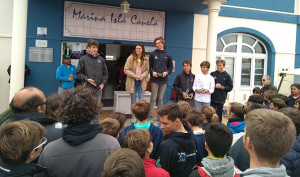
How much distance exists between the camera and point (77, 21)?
25.3ft

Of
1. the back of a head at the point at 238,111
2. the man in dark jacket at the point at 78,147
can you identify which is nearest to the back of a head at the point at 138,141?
the man in dark jacket at the point at 78,147

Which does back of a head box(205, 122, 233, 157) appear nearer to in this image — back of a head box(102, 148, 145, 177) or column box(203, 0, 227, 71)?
back of a head box(102, 148, 145, 177)

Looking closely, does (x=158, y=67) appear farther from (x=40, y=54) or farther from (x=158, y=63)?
(x=40, y=54)

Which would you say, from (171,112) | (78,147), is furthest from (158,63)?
(78,147)

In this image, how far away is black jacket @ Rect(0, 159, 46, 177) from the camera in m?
1.48

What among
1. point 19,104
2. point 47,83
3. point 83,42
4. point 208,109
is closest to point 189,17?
point 83,42

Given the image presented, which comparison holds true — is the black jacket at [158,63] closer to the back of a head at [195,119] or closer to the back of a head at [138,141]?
the back of a head at [195,119]

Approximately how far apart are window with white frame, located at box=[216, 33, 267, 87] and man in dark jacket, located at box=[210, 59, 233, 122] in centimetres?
392

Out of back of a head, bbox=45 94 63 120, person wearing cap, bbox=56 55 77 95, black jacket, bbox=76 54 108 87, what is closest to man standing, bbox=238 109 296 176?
back of a head, bbox=45 94 63 120

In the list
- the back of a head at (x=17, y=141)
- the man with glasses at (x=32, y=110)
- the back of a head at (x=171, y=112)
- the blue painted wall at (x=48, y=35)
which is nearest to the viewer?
the back of a head at (x=17, y=141)

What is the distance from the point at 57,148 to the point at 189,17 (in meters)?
8.08

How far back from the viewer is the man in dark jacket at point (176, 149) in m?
2.25

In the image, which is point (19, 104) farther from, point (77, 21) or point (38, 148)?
point (77, 21)

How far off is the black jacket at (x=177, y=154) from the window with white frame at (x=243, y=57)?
314 inches
